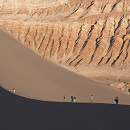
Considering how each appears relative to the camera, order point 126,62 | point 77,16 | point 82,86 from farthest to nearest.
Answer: point 77,16 < point 126,62 < point 82,86

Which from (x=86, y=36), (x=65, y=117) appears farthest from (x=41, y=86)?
(x=86, y=36)

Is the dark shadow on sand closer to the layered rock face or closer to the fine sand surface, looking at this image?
the fine sand surface

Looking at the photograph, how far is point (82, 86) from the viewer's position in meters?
24.0

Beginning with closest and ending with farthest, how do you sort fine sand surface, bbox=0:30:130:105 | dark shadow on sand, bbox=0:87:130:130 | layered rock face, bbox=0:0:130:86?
dark shadow on sand, bbox=0:87:130:130 < fine sand surface, bbox=0:30:130:105 < layered rock face, bbox=0:0:130:86

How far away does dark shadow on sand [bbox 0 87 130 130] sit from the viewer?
6.42 m

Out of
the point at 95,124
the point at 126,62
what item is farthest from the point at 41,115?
the point at 126,62

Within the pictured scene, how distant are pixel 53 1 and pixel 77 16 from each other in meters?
7.92

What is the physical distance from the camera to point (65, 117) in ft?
24.8

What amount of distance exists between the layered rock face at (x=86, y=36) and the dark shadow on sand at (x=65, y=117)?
28.6 meters

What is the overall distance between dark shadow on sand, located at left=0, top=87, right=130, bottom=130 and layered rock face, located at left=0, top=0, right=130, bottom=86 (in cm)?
2862

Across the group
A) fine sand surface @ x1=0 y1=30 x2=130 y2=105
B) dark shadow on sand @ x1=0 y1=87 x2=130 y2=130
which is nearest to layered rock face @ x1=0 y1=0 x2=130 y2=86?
fine sand surface @ x1=0 y1=30 x2=130 y2=105

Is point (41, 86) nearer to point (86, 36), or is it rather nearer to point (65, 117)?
point (65, 117)

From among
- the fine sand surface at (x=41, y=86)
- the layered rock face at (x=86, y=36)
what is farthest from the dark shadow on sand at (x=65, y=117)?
the layered rock face at (x=86, y=36)

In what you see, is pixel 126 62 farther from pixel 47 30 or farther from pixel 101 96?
pixel 101 96
